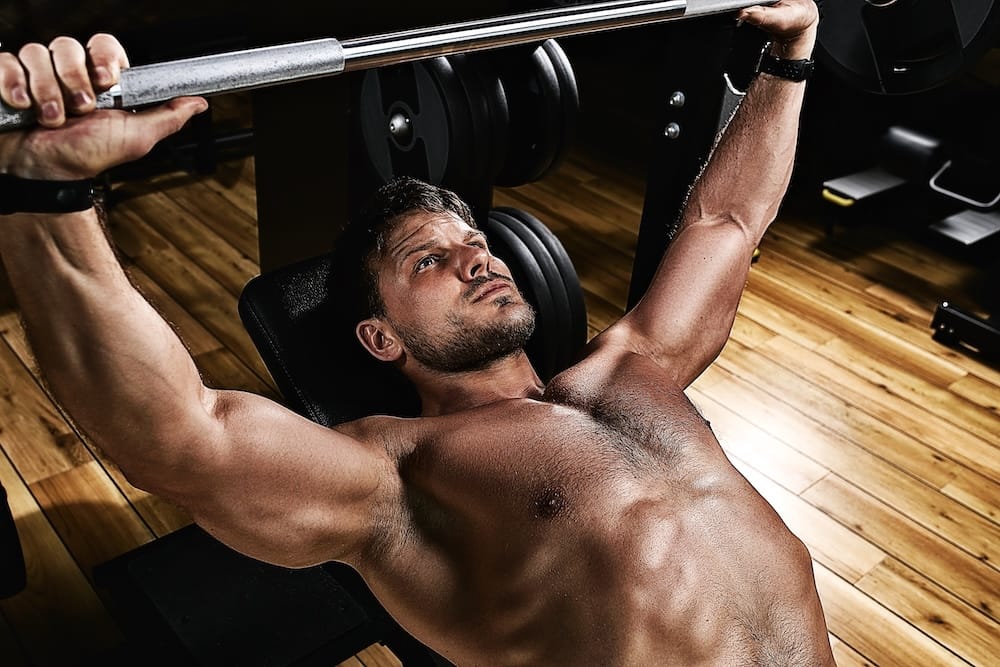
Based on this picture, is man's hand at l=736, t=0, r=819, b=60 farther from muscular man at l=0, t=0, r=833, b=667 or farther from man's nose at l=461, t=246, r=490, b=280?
man's nose at l=461, t=246, r=490, b=280

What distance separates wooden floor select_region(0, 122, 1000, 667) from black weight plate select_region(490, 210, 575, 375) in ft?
2.19

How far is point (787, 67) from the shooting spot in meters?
1.53

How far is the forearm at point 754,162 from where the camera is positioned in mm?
1552

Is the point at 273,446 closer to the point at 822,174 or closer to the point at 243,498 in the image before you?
the point at 243,498

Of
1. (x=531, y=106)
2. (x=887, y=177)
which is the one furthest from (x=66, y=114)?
(x=887, y=177)

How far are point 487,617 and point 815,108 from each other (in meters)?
3.19

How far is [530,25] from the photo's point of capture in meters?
1.10

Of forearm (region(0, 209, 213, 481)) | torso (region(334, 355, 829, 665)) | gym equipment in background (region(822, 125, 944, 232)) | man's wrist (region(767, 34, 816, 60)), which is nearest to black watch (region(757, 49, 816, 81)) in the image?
man's wrist (region(767, 34, 816, 60))

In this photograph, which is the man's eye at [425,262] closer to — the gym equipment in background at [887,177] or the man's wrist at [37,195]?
the man's wrist at [37,195]

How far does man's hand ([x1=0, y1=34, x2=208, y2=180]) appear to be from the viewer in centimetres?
72

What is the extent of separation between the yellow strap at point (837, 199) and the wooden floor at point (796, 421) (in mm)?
163

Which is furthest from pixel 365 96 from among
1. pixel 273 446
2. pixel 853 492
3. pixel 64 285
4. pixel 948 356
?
pixel 948 356

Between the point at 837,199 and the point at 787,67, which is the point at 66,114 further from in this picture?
the point at 837,199

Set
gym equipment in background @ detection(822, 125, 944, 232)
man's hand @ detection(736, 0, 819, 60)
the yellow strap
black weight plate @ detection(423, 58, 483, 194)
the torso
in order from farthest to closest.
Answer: the yellow strap < gym equipment in background @ detection(822, 125, 944, 232) < black weight plate @ detection(423, 58, 483, 194) < man's hand @ detection(736, 0, 819, 60) < the torso
